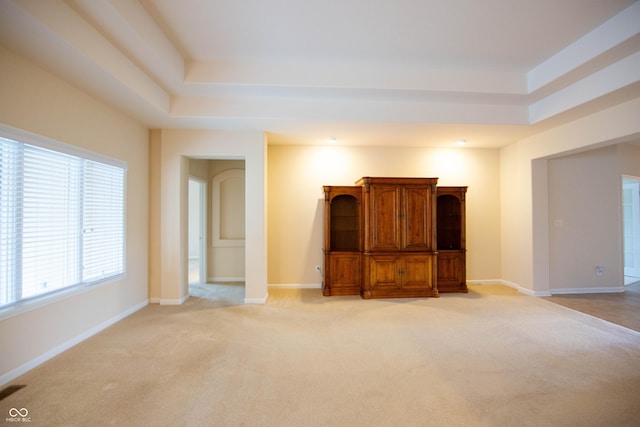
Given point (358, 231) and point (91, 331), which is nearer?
point (91, 331)

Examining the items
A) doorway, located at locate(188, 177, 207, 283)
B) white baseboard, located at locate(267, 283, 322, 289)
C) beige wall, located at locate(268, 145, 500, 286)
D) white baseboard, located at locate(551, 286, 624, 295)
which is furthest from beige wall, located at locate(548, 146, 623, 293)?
doorway, located at locate(188, 177, 207, 283)

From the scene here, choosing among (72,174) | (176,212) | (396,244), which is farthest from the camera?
(396,244)

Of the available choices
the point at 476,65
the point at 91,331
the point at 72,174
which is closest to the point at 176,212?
the point at 72,174

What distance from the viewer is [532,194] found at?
4.70 m

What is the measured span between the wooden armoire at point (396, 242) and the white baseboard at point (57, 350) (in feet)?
9.36

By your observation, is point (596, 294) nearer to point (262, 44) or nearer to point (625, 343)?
point (625, 343)

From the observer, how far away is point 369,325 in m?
3.38

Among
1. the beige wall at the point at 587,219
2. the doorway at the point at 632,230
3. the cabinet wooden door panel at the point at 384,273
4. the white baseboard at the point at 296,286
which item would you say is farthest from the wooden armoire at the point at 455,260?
the doorway at the point at 632,230

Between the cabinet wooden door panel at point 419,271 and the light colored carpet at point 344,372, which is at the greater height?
the cabinet wooden door panel at point 419,271

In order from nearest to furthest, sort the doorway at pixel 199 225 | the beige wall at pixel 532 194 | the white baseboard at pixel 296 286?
the beige wall at pixel 532 194
the white baseboard at pixel 296 286
the doorway at pixel 199 225

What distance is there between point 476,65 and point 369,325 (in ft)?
A: 11.2

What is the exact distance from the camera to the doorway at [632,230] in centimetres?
570

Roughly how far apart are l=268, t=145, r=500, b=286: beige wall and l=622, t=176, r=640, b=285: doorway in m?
3.23

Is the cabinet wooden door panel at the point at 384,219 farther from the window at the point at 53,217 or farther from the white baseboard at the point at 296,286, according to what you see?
the window at the point at 53,217
